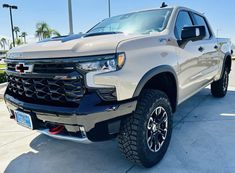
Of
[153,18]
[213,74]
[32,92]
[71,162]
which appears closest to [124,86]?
[32,92]

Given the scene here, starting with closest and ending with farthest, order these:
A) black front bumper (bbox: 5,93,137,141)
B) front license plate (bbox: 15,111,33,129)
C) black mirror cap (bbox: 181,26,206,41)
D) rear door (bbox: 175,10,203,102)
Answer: black front bumper (bbox: 5,93,137,141), front license plate (bbox: 15,111,33,129), black mirror cap (bbox: 181,26,206,41), rear door (bbox: 175,10,203,102)

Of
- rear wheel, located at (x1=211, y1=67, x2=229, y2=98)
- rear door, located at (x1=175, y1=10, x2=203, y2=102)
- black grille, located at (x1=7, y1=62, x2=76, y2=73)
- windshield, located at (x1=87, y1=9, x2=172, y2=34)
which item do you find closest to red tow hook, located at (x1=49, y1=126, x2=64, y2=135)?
black grille, located at (x1=7, y1=62, x2=76, y2=73)

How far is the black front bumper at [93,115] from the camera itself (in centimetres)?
206

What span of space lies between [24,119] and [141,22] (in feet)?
6.31

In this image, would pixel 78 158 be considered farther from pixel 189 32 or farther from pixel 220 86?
pixel 220 86

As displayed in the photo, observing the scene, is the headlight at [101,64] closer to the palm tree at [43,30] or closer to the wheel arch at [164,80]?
the wheel arch at [164,80]

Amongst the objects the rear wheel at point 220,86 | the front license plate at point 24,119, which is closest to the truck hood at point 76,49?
the front license plate at point 24,119

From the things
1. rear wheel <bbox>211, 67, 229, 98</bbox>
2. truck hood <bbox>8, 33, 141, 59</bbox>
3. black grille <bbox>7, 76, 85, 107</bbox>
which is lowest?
rear wheel <bbox>211, 67, 229, 98</bbox>

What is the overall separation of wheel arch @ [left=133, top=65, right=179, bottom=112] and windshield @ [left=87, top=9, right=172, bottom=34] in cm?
57

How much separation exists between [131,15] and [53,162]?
2327 millimetres

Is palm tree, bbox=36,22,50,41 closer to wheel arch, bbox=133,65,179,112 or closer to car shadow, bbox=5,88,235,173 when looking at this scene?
car shadow, bbox=5,88,235,173

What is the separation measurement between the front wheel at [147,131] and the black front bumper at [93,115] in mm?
147

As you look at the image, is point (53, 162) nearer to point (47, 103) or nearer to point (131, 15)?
point (47, 103)

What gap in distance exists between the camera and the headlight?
2102mm
